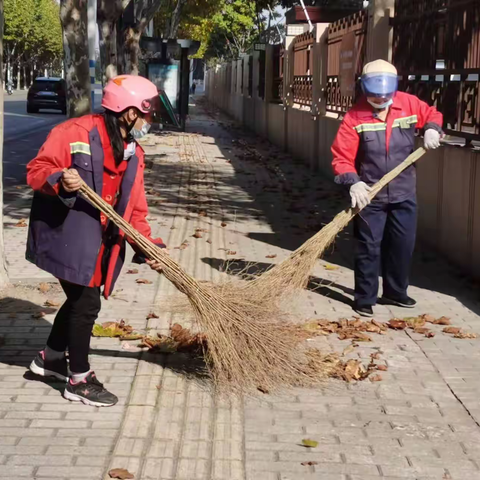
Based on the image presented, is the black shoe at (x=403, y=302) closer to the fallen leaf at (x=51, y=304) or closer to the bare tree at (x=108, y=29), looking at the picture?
the fallen leaf at (x=51, y=304)

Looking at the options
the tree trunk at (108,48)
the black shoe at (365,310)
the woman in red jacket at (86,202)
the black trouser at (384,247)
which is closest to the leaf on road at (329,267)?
the black trouser at (384,247)

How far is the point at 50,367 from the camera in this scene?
208 inches

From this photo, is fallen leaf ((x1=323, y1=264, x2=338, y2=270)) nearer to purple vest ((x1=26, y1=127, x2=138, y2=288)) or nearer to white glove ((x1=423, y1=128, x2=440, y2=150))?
white glove ((x1=423, y1=128, x2=440, y2=150))

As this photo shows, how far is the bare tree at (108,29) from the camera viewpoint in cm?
2012

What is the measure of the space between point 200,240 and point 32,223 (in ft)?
17.0

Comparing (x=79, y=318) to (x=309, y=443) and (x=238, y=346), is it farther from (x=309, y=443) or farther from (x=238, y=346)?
(x=309, y=443)

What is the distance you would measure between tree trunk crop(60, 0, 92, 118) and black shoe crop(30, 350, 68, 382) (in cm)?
856

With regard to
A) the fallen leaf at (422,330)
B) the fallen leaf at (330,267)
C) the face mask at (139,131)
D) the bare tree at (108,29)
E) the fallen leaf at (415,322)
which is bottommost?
the fallen leaf at (422,330)

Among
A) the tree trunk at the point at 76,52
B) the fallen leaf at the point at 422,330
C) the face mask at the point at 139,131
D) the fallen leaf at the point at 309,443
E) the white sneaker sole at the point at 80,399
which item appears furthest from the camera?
the tree trunk at the point at 76,52

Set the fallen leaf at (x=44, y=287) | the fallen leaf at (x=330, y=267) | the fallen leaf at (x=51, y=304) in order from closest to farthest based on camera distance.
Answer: the fallen leaf at (x=51, y=304)
the fallen leaf at (x=44, y=287)
the fallen leaf at (x=330, y=267)

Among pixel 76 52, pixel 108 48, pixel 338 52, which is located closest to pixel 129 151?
pixel 76 52

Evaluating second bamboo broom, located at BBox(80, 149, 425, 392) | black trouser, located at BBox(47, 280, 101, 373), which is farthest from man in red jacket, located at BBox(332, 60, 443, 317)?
black trouser, located at BBox(47, 280, 101, 373)

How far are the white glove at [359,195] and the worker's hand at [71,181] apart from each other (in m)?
2.56

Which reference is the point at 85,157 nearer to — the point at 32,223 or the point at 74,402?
the point at 32,223
